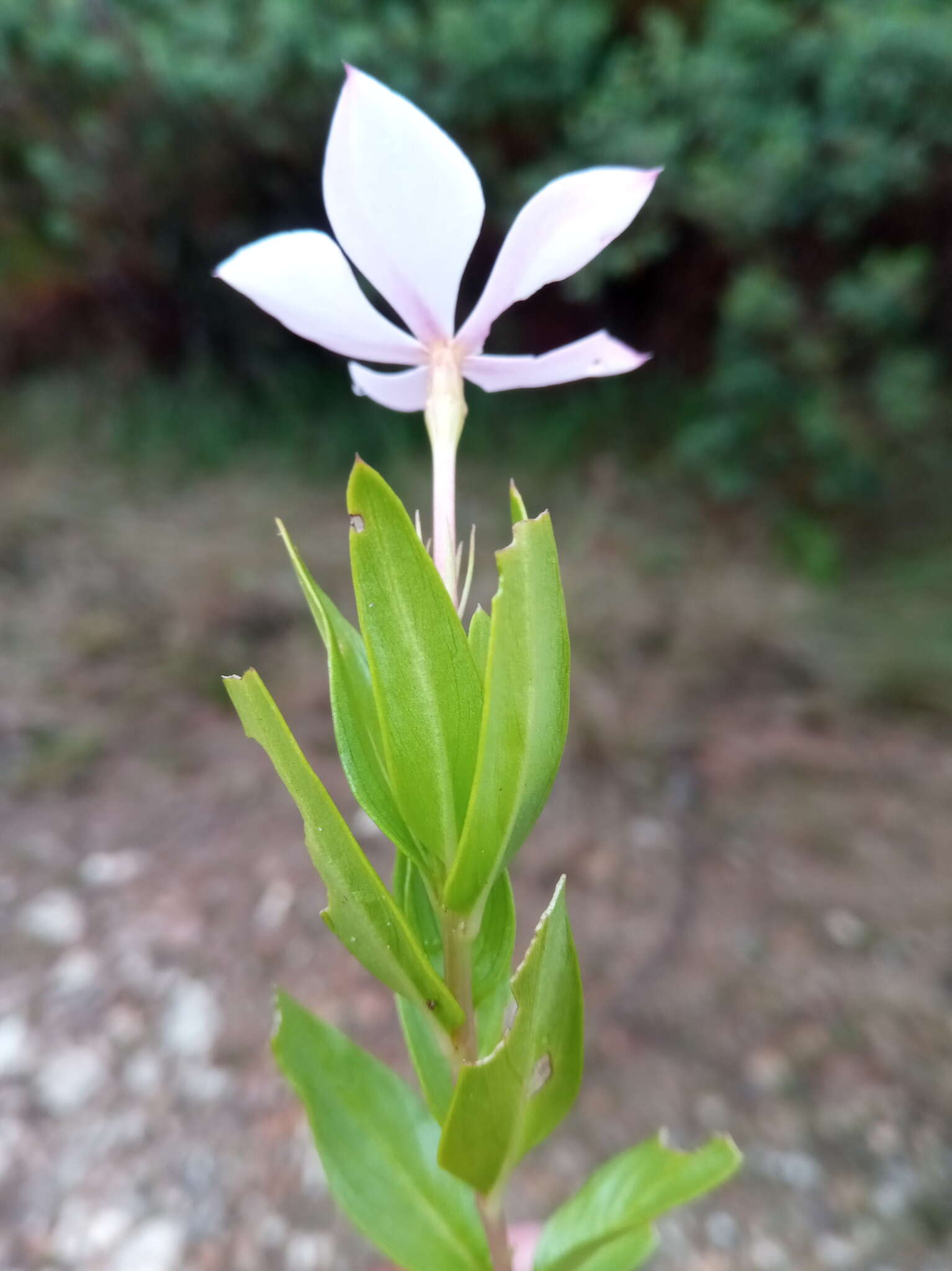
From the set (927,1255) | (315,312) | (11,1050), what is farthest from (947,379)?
(11,1050)

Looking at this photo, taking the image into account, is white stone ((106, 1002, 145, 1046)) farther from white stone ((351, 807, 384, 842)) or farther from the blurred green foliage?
the blurred green foliage

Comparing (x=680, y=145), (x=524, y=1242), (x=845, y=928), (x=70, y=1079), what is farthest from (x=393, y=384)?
(x=680, y=145)

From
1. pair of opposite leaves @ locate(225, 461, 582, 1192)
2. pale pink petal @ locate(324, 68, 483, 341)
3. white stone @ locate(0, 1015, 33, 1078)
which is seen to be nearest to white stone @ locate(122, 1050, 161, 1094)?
white stone @ locate(0, 1015, 33, 1078)

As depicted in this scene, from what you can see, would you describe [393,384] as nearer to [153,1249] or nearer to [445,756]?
[445,756]

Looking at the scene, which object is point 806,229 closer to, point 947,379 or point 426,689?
point 947,379

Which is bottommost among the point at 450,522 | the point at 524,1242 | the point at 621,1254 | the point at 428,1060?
the point at 524,1242

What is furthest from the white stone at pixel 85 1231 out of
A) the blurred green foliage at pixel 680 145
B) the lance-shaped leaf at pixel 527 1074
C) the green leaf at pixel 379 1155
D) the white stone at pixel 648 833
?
the blurred green foliage at pixel 680 145
